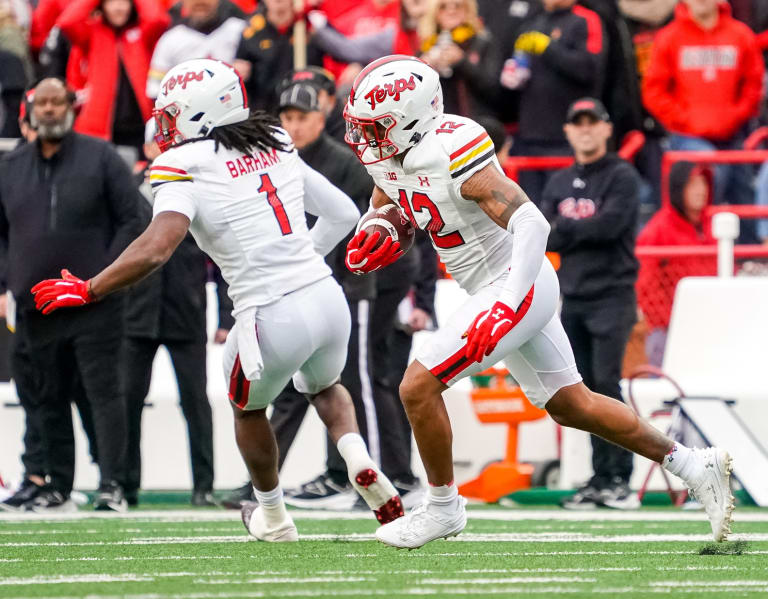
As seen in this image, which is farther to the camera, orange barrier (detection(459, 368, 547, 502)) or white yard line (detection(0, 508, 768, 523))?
orange barrier (detection(459, 368, 547, 502))

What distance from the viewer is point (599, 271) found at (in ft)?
28.1

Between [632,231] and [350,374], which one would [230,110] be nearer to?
[350,374]

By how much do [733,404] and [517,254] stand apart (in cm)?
418

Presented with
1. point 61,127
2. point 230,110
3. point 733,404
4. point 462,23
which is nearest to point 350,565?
point 230,110

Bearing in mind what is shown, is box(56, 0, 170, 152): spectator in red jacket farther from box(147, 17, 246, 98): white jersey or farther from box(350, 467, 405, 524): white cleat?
box(350, 467, 405, 524): white cleat

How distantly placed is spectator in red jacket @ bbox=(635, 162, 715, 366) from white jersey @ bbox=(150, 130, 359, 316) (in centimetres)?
415

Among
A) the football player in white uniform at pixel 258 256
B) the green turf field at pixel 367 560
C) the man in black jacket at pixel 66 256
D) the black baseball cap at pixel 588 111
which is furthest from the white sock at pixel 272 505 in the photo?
the black baseball cap at pixel 588 111

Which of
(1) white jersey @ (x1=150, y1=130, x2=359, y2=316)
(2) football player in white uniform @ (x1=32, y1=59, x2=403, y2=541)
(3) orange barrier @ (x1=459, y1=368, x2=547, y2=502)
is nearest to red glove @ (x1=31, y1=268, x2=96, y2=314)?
(2) football player in white uniform @ (x1=32, y1=59, x2=403, y2=541)

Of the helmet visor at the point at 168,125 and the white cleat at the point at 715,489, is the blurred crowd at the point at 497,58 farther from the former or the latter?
the white cleat at the point at 715,489

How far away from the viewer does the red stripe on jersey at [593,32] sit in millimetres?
10742

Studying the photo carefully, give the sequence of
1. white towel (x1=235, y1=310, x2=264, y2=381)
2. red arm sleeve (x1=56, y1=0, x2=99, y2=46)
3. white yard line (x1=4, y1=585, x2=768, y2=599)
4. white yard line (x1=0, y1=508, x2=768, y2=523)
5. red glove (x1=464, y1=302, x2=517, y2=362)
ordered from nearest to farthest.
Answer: white yard line (x1=4, y1=585, x2=768, y2=599), red glove (x1=464, y1=302, x2=517, y2=362), white towel (x1=235, y1=310, x2=264, y2=381), white yard line (x1=0, y1=508, x2=768, y2=523), red arm sleeve (x1=56, y1=0, x2=99, y2=46)

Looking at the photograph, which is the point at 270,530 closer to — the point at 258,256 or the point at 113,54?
the point at 258,256

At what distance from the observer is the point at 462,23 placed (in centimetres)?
1062

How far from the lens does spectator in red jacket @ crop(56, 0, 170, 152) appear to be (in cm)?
1107
